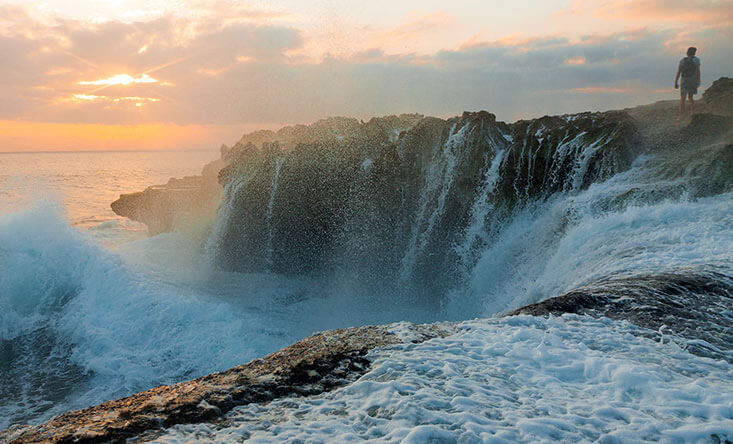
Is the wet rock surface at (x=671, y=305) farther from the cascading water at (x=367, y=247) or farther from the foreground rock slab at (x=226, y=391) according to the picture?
the foreground rock slab at (x=226, y=391)

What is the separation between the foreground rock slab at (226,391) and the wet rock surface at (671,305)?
2392mm

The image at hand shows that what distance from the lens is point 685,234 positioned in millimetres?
9484

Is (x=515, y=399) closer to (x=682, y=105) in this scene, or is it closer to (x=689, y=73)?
(x=689, y=73)

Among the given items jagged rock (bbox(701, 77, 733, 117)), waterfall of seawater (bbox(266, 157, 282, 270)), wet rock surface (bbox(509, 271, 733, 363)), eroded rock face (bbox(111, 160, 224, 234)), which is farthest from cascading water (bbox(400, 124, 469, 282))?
eroded rock face (bbox(111, 160, 224, 234))

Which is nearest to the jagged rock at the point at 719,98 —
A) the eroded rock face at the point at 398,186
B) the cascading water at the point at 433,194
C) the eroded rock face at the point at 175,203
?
the eroded rock face at the point at 398,186

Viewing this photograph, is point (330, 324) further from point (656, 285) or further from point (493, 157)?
point (656, 285)

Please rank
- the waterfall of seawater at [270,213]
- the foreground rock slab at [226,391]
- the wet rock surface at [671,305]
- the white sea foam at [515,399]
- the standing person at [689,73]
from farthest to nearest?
1. the waterfall of seawater at [270,213]
2. the standing person at [689,73]
3. the wet rock surface at [671,305]
4. the foreground rock slab at [226,391]
5. the white sea foam at [515,399]

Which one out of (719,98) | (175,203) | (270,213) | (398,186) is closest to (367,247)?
(398,186)

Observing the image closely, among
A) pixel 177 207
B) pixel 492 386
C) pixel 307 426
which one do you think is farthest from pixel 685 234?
pixel 177 207

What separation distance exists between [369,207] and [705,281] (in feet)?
39.7

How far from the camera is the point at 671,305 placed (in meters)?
6.34

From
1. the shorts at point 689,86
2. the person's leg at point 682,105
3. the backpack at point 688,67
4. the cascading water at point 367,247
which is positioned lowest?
the cascading water at point 367,247

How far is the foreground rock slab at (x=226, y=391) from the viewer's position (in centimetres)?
383

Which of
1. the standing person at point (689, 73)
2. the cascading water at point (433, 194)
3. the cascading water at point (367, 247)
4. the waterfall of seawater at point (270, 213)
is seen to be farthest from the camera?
the waterfall of seawater at point (270, 213)
